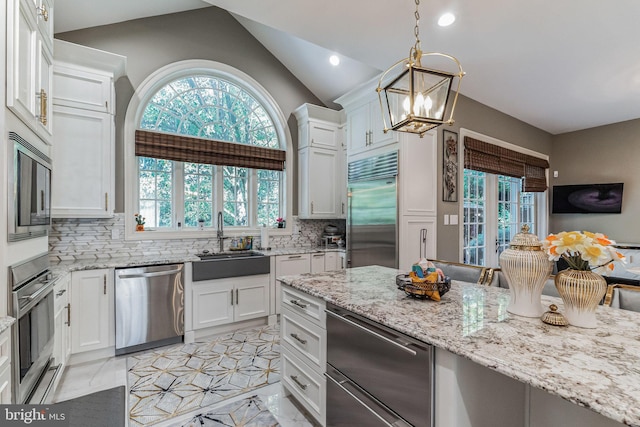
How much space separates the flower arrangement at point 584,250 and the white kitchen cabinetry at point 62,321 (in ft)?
9.70

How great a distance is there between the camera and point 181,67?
3805mm

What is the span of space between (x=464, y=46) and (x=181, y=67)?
3.22 meters

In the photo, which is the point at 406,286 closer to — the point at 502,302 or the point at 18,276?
the point at 502,302

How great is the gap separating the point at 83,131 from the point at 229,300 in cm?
219

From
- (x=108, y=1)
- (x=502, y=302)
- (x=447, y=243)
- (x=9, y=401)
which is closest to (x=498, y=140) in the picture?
(x=447, y=243)

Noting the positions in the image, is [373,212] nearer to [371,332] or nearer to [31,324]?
[371,332]

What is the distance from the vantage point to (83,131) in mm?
2891

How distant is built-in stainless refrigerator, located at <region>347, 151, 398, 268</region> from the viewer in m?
3.49

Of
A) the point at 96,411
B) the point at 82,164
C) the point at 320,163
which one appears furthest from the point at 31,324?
the point at 320,163

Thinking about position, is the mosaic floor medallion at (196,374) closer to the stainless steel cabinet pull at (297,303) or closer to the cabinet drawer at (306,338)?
the cabinet drawer at (306,338)

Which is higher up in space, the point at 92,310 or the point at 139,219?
the point at 139,219

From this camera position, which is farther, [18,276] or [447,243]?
[447,243]

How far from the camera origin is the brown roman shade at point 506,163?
4.10 metres

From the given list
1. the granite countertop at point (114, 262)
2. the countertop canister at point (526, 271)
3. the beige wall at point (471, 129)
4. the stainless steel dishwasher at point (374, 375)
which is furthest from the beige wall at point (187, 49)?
the countertop canister at point (526, 271)
